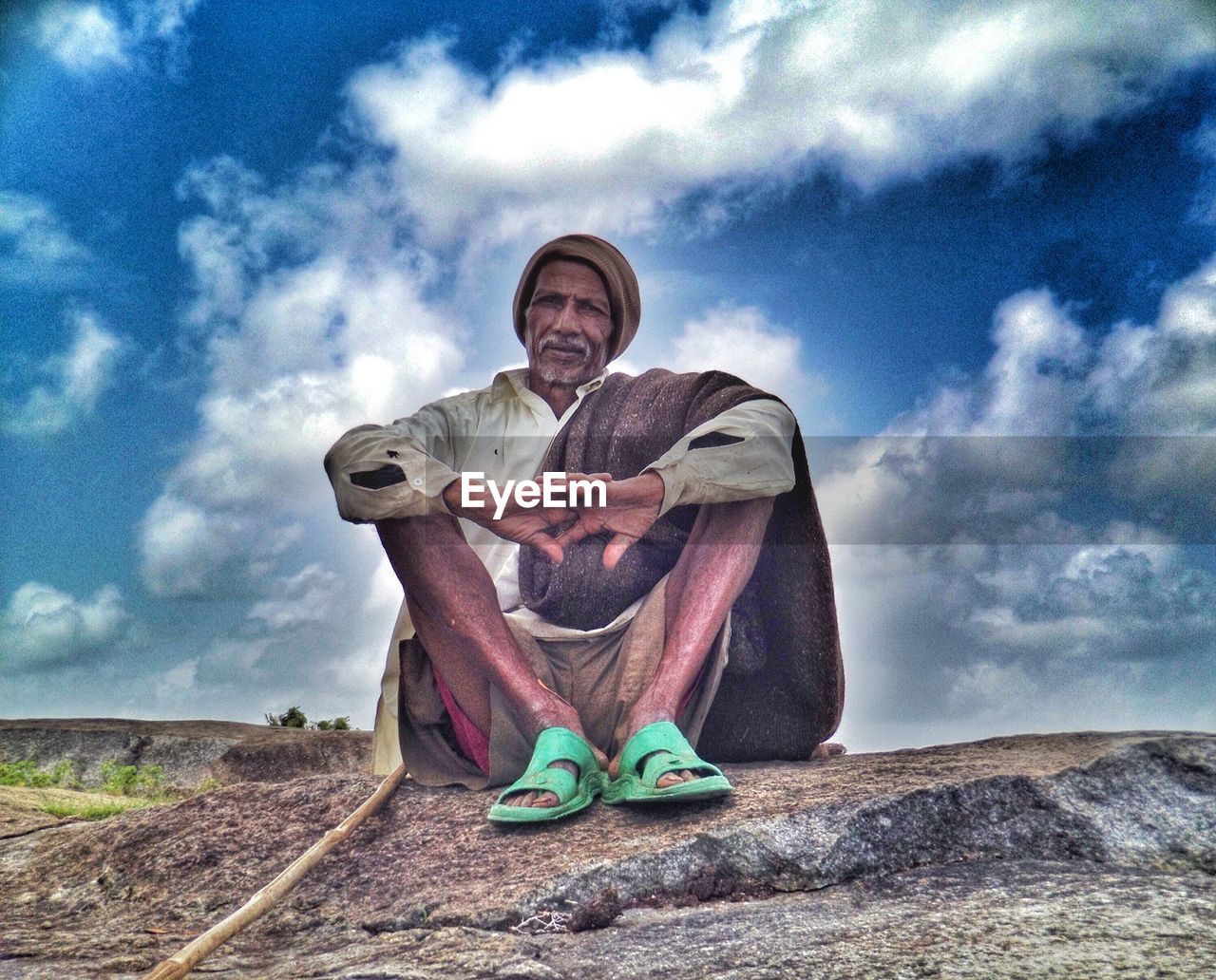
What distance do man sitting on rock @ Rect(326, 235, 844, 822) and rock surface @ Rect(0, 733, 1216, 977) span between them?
7.1 inches

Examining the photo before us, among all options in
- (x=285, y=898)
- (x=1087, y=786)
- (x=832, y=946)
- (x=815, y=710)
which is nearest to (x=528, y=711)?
(x=285, y=898)

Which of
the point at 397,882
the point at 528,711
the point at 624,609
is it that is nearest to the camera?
the point at 397,882

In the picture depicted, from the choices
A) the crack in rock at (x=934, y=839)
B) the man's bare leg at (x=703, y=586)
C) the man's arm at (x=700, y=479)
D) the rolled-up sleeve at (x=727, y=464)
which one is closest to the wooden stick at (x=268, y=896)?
the crack in rock at (x=934, y=839)

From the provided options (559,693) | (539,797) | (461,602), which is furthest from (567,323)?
(539,797)

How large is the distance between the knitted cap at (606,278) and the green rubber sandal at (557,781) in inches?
65.2

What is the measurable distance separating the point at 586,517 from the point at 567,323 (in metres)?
0.94

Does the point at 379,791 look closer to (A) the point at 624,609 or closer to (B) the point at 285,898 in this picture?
(B) the point at 285,898

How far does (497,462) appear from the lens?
364 cm

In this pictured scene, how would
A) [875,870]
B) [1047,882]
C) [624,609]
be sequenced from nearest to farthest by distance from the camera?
1. [1047,882]
2. [875,870]
3. [624,609]

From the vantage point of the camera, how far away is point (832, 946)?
1.86 meters

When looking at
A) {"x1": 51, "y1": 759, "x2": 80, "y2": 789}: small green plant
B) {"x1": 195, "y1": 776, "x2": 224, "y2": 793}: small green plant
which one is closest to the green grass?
{"x1": 195, "y1": 776, "x2": 224, "y2": 793}: small green plant

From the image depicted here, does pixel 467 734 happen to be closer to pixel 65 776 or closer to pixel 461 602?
pixel 461 602

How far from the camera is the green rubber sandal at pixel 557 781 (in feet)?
8.57

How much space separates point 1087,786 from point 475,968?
1.74 m
